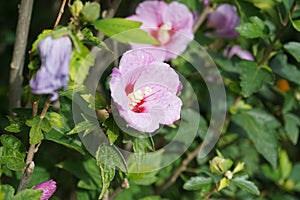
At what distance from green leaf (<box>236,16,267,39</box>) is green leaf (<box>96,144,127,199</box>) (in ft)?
1.63

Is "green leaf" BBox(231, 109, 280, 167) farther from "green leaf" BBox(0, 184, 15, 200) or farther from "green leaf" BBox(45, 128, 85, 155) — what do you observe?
"green leaf" BBox(0, 184, 15, 200)

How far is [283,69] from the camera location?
160 centimetres

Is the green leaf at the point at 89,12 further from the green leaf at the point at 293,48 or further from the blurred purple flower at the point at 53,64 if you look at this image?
the green leaf at the point at 293,48

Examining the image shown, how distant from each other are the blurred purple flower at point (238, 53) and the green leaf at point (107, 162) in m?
0.72

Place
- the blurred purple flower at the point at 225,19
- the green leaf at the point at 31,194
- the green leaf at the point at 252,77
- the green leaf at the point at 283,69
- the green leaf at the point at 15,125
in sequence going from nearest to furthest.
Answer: the green leaf at the point at 31,194, the green leaf at the point at 15,125, the green leaf at the point at 252,77, the green leaf at the point at 283,69, the blurred purple flower at the point at 225,19

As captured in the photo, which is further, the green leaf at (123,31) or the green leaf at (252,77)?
the green leaf at (252,77)

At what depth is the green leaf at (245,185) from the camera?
1.34 metres

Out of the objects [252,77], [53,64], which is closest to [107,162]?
[53,64]

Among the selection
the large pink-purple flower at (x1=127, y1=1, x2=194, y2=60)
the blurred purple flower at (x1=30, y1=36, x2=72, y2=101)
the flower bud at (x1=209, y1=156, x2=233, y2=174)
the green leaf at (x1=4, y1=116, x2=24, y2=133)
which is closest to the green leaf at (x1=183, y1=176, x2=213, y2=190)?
the flower bud at (x1=209, y1=156, x2=233, y2=174)

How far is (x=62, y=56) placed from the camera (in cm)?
90

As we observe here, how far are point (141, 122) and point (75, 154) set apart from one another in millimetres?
501

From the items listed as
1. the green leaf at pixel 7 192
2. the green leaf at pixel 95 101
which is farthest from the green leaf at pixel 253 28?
the green leaf at pixel 7 192

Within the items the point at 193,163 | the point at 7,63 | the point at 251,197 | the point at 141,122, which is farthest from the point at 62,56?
the point at 7,63

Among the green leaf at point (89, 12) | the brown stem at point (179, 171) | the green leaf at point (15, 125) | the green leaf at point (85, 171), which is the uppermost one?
the green leaf at point (89, 12)
